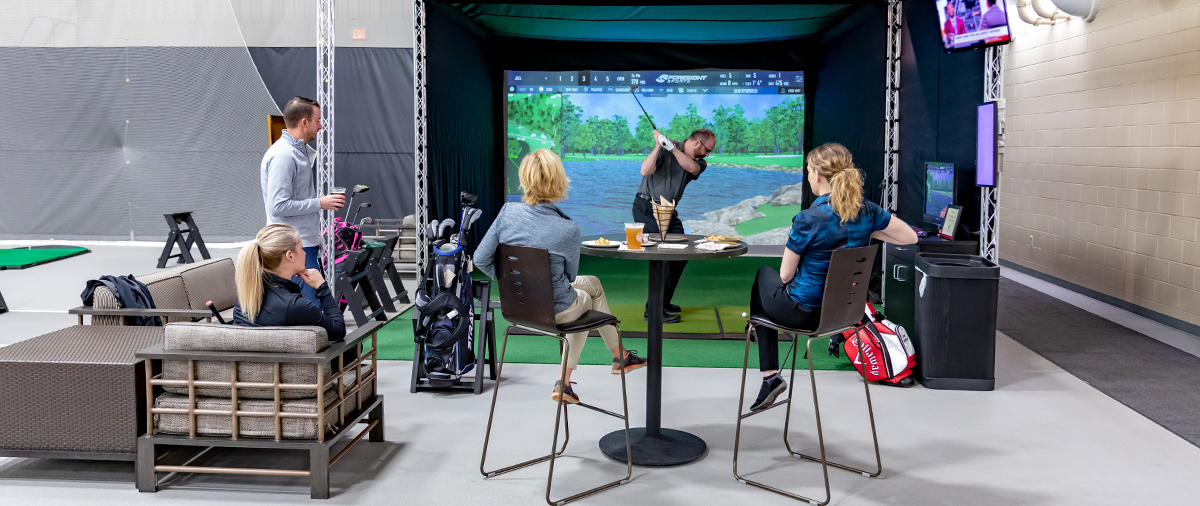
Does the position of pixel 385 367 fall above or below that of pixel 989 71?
below

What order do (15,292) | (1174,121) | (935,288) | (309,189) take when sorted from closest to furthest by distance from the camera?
1. (935,288)
2. (309,189)
3. (1174,121)
4. (15,292)

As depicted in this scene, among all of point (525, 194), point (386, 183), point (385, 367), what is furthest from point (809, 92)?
point (525, 194)

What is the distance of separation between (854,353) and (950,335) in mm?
459

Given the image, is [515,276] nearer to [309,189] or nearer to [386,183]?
[309,189]

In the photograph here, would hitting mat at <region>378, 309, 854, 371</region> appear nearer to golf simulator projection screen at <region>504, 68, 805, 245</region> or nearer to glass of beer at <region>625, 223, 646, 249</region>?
glass of beer at <region>625, 223, 646, 249</region>

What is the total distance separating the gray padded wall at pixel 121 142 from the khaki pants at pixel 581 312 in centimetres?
656

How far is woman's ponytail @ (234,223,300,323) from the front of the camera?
2648mm

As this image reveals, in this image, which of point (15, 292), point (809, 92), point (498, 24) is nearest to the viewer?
point (15, 292)

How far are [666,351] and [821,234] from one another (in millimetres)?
2008

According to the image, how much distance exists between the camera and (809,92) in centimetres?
956

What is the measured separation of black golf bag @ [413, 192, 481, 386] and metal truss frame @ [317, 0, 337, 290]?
5.56 ft

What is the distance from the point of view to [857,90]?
7.30 meters

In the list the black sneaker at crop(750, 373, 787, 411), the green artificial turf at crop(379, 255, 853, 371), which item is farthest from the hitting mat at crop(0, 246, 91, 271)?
the black sneaker at crop(750, 373, 787, 411)

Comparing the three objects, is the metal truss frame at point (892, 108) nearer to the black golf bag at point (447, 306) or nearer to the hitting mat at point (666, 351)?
the hitting mat at point (666, 351)
